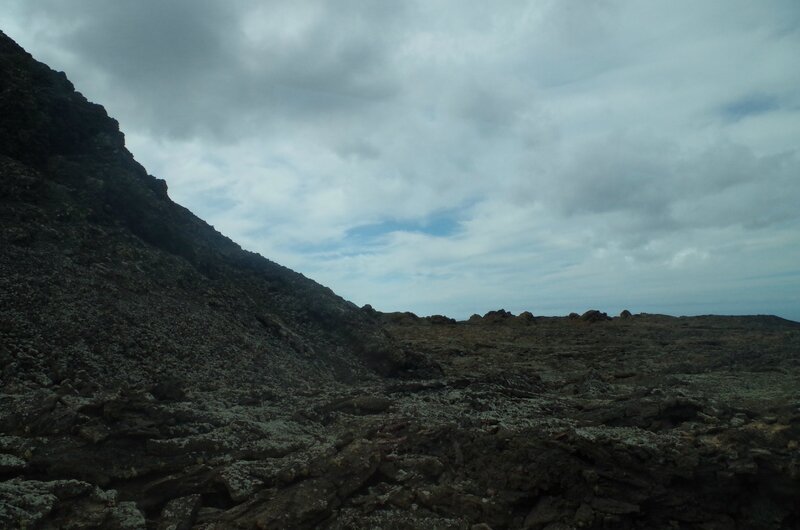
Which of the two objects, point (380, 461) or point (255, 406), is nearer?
point (380, 461)

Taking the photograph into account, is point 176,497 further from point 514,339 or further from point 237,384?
point 514,339

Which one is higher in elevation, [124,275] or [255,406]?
[124,275]

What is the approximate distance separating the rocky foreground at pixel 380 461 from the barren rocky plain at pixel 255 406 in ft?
0.09

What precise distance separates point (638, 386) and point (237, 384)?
382 inches

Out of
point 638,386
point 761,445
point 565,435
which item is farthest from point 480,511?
point 638,386

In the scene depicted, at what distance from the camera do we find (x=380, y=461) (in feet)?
23.6

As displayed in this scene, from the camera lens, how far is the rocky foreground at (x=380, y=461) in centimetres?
617

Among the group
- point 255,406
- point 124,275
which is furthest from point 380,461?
point 124,275

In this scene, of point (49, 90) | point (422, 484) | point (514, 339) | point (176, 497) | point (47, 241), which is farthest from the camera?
point (514, 339)

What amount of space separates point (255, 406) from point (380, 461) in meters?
2.69

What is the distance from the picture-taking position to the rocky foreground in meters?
6.17

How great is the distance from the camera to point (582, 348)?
22656 millimetres

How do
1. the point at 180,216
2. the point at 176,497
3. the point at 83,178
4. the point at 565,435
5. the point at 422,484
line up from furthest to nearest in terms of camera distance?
1. the point at 180,216
2. the point at 83,178
3. the point at 565,435
4. the point at 422,484
5. the point at 176,497

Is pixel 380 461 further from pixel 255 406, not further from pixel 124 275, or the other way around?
pixel 124 275
